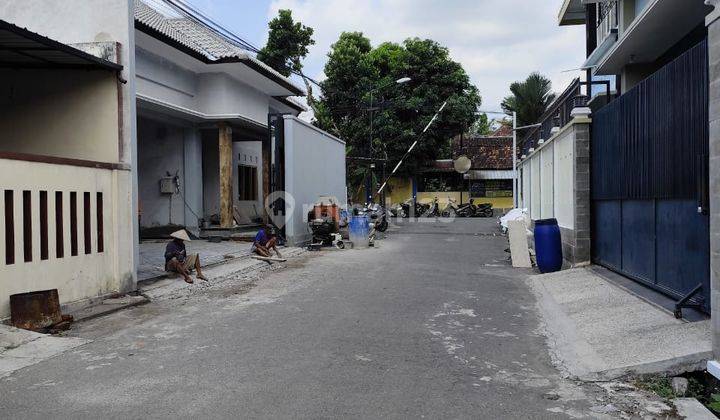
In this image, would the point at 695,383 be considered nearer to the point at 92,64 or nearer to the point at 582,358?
the point at 582,358

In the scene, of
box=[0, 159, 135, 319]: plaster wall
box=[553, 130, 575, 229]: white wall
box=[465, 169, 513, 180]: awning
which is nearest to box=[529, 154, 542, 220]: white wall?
box=[553, 130, 575, 229]: white wall

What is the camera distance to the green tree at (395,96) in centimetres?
3512

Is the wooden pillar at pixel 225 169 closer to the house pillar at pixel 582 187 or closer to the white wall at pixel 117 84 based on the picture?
the white wall at pixel 117 84

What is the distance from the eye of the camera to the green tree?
35.1m

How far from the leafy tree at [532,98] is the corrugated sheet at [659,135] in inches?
1231

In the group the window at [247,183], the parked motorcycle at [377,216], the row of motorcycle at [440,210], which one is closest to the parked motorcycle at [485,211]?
the row of motorcycle at [440,210]

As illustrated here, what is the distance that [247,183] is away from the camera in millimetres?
22484

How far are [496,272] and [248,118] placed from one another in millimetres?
9422

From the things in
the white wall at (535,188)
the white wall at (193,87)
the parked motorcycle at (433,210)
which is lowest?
the parked motorcycle at (433,210)

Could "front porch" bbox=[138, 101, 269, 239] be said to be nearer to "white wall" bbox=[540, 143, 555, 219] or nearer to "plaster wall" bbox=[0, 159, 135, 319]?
"plaster wall" bbox=[0, 159, 135, 319]

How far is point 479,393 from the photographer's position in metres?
4.79

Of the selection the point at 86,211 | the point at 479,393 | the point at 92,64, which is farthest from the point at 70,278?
the point at 479,393

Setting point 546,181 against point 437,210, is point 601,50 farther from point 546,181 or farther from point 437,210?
point 437,210

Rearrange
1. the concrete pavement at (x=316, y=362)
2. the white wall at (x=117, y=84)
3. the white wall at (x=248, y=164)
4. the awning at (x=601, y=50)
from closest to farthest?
the concrete pavement at (x=316, y=362), the white wall at (x=117, y=84), the awning at (x=601, y=50), the white wall at (x=248, y=164)
